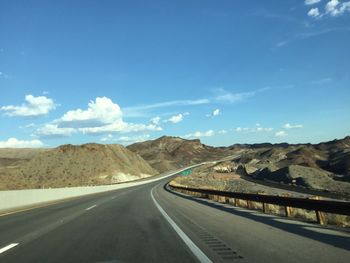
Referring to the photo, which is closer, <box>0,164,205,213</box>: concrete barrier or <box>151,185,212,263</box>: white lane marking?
<box>151,185,212,263</box>: white lane marking

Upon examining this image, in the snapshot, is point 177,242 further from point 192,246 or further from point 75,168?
point 75,168

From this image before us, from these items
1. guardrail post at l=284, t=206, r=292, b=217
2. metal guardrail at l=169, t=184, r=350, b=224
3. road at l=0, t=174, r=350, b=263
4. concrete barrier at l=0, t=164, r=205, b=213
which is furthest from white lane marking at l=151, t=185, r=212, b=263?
concrete barrier at l=0, t=164, r=205, b=213

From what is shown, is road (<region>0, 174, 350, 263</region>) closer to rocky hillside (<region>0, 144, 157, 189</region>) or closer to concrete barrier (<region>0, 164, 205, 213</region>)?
concrete barrier (<region>0, 164, 205, 213</region>)

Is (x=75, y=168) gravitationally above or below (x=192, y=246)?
above

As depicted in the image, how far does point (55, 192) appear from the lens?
141ft

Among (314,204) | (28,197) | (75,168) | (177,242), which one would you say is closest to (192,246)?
(177,242)

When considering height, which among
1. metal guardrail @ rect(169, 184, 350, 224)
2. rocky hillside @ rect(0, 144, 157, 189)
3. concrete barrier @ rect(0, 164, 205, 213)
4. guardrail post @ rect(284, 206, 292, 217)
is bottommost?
guardrail post @ rect(284, 206, 292, 217)

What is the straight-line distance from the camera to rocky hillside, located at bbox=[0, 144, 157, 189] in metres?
120

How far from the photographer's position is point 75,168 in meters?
132

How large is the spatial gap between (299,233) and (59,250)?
588 centimetres

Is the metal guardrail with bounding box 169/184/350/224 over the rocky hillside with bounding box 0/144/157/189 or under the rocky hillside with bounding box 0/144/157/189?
under

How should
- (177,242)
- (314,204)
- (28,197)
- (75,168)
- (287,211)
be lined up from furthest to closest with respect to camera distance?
(75,168)
(28,197)
(287,211)
(314,204)
(177,242)

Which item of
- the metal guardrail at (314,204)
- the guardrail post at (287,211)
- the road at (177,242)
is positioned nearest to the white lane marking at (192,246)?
the road at (177,242)

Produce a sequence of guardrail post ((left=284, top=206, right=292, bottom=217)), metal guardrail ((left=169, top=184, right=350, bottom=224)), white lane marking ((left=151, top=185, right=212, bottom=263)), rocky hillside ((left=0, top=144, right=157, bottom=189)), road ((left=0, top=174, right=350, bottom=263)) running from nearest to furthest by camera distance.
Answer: white lane marking ((left=151, top=185, right=212, bottom=263)) → road ((left=0, top=174, right=350, bottom=263)) → metal guardrail ((left=169, top=184, right=350, bottom=224)) → guardrail post ((left=284, top=206, right=292, bottom=217)) → rocky hillside ((left=0, top=144, right=157, bottom=189))
